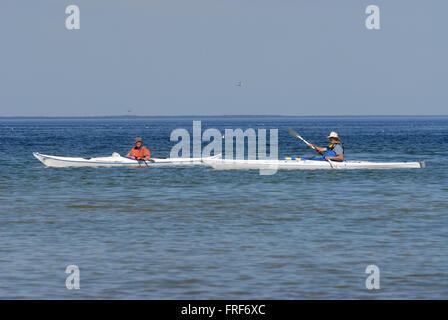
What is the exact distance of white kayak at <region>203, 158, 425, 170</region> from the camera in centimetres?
3481

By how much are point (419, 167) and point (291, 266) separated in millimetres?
25258

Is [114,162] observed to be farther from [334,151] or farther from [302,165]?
[334,151]

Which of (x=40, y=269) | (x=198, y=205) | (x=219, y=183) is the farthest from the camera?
(x=219, y=183)

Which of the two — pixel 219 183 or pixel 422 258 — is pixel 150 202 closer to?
pixel 219 183

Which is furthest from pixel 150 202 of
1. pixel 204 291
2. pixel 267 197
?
pixel 204 291

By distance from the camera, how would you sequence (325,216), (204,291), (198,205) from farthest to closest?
(198,205), (325,216), (204,291)

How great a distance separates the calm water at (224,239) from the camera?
39.5ft

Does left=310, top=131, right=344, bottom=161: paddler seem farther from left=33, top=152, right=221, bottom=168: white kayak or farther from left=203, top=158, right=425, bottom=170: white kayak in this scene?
left=33, top=152, right=221, bottom=168: white kayak

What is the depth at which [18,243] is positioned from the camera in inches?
619

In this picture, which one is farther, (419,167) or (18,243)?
(419,167)

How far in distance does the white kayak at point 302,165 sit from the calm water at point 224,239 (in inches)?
175

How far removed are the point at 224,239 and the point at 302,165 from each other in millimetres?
19449

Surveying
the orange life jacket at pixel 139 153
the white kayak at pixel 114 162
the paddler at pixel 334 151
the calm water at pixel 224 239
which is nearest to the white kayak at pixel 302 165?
the paddler at pixel 334 151

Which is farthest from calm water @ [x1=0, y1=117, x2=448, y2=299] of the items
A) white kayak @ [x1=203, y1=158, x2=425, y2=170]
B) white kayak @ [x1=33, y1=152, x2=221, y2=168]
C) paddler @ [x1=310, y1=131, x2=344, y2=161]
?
white kayak @ [x1=33, y1=152, x2=221, y2=168]
